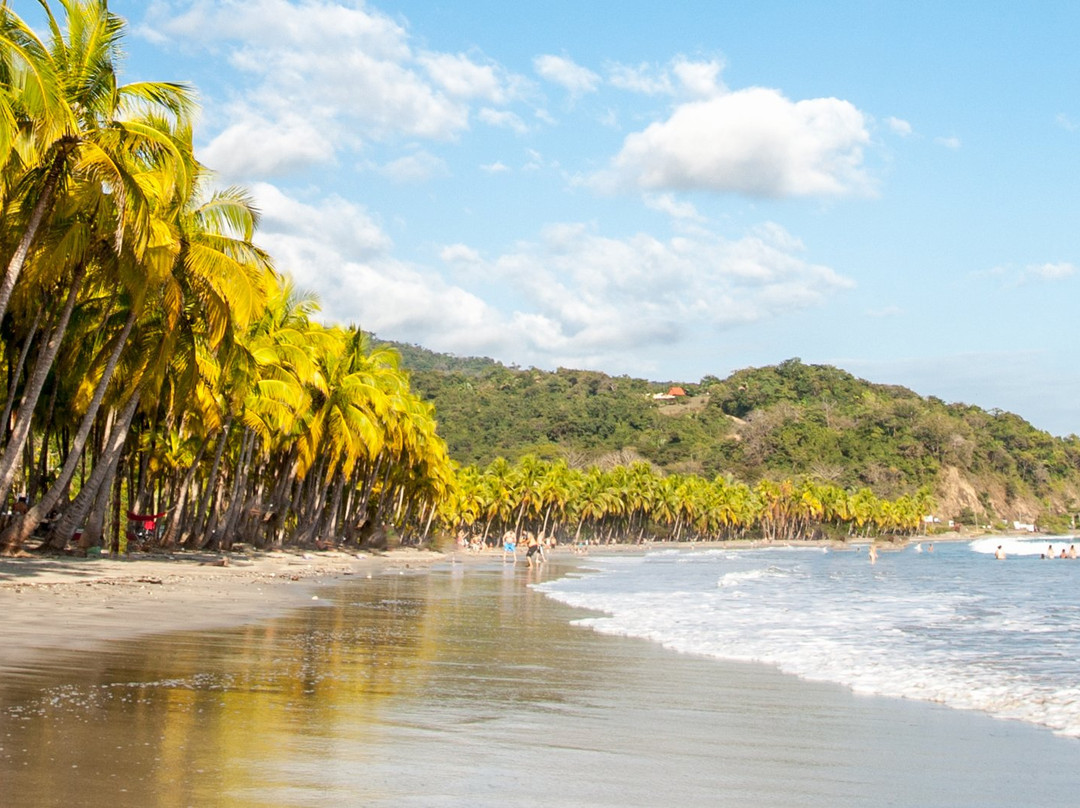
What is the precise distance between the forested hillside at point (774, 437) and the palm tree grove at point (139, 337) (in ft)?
337

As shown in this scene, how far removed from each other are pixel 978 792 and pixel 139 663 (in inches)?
260

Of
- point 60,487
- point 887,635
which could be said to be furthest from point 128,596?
point 887,635

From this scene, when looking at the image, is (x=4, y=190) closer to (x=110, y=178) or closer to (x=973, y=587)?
(x=110, y=178)

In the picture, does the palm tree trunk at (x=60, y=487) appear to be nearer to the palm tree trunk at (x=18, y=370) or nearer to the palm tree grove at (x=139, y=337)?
the palm tree grove at (x=139, y=337)

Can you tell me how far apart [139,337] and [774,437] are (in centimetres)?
15585

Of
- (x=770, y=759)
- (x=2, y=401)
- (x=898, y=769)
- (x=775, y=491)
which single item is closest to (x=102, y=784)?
(x=770, y=759)

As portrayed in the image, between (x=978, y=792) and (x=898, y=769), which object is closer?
(x=978, y=792)

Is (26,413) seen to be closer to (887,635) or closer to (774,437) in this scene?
(887,635)

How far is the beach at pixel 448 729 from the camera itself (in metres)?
5.03

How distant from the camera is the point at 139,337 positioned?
24.0 m

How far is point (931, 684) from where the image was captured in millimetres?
10219

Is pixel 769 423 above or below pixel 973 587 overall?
above

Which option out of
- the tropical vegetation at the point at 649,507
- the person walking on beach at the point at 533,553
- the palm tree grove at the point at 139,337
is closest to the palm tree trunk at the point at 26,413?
the palm tree grove at the point at 139,337

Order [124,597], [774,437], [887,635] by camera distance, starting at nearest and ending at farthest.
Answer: [124,597]
[887,635]
[774,437]
